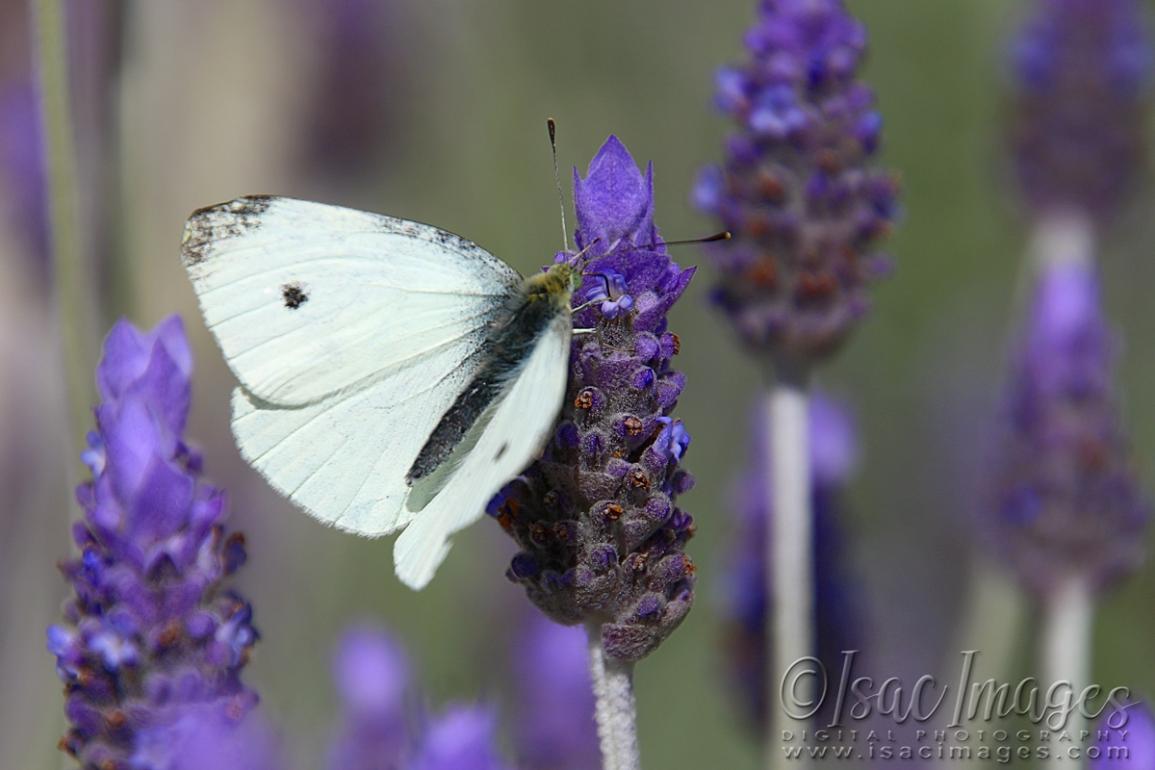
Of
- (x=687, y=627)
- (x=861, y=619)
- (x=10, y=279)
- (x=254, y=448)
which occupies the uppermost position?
(x=254, y=448)

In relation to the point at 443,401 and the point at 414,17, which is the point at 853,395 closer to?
the point at 414,17

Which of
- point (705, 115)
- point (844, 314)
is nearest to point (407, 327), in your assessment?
point (844, 314)

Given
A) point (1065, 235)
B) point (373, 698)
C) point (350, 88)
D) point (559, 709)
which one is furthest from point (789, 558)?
point (350, 88)

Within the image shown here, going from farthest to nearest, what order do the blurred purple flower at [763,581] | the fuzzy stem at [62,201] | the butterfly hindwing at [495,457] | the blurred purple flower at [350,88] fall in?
the blurred purple flower at [350,88] < the blurred purple flower at [763,581] < the fuzzy stem at [62,201] < the butterfly hindwing at [495,457]

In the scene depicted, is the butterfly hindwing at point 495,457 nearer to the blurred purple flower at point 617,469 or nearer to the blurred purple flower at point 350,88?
the blurred purple flower at point 617,469

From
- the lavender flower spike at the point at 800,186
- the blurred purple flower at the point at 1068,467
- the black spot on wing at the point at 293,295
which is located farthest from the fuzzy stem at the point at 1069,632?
the black spot on wing at the point at 293,295

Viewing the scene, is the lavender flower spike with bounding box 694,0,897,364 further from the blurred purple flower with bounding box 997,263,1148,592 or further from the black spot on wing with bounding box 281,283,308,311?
the black spot on wing with bounding box 281,283,308,311

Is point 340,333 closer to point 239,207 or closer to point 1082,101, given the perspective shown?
point 239,207

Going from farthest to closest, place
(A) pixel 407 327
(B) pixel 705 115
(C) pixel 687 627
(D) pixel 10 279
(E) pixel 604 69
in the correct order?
(B) pixel 705 115 < (E) pixel 604 69 < (C) pixel 687 627 < (D) pixel 10 279 < (A) pixel 407 327
